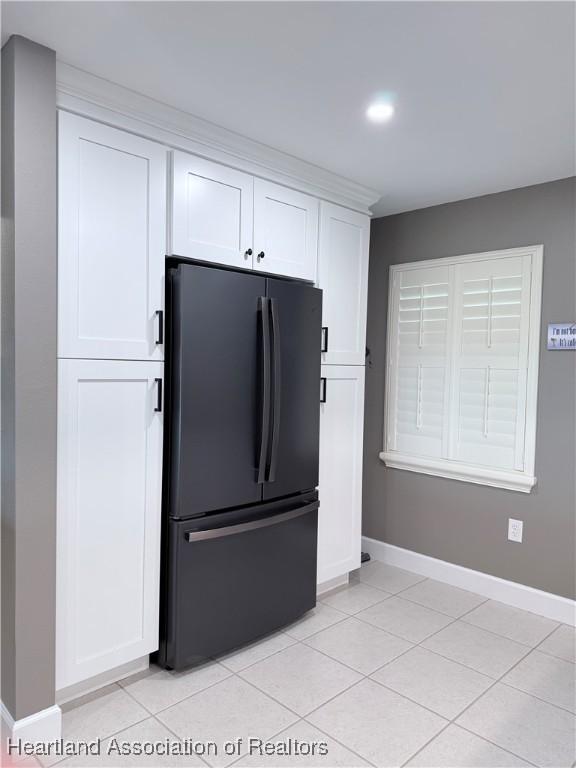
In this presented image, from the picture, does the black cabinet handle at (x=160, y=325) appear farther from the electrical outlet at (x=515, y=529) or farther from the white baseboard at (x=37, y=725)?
the electrical outlet at (x=515, y=529)

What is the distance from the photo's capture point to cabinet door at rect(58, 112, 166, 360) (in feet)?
6.57

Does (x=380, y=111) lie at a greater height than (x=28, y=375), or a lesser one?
greater

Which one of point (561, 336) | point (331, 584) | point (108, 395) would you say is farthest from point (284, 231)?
point (331, 584)

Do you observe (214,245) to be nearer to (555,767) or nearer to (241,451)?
(241,451)

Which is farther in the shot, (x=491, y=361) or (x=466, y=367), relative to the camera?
(x=466, y=367)

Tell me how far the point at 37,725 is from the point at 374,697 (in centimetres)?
129

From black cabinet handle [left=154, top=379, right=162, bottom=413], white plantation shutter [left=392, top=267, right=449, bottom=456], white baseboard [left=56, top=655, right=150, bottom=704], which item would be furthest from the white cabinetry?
white baseboard [left=56, top=655, right=150, bottom=704]

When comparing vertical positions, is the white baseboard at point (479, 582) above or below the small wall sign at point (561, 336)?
below

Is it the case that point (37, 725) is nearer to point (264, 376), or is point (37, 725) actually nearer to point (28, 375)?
point (28, 375)

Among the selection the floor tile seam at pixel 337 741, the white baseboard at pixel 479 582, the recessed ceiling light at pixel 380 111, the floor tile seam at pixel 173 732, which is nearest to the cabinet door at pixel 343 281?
the recessed ceiling light at pixel 380 111

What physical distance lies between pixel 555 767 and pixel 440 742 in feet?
1.27

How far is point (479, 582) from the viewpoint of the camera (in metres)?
→ 3.34

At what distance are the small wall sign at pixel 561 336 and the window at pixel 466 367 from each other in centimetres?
9

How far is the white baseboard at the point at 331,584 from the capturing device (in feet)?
10.5
